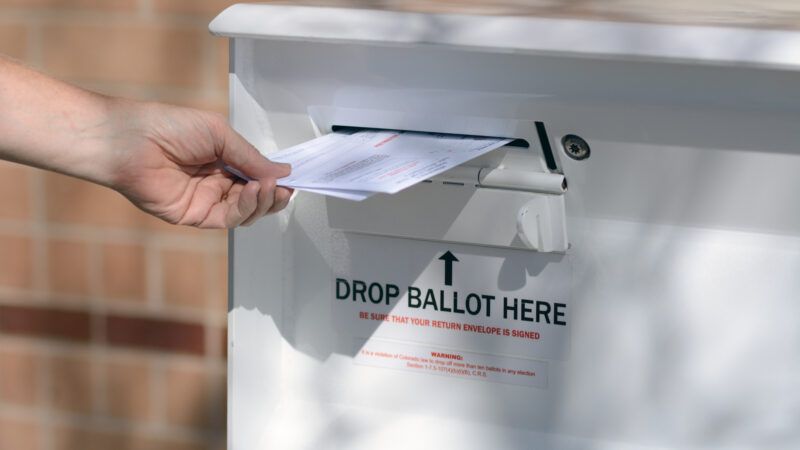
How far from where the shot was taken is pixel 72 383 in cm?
212

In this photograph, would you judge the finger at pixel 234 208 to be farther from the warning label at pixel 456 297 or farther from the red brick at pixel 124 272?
the red brick at pixel 124 272

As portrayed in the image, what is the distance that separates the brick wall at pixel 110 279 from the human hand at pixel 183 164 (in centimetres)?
48

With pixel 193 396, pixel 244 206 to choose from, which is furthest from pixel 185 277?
pixel 244 206

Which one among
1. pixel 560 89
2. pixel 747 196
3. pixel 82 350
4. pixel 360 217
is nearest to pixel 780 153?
pixel 747 196

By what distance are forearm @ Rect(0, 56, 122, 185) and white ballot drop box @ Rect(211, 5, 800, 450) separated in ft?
0.59

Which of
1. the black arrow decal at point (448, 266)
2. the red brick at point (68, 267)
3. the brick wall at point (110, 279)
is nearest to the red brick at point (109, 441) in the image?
the brick wall at point (110, 279)

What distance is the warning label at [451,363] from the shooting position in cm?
137

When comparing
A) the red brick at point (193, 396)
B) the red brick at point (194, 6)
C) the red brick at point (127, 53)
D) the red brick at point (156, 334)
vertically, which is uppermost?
the red brick at point (194, 6)

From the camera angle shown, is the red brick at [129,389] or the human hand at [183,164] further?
the red brick at [129,389]

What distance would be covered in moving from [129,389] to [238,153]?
35.7 inches

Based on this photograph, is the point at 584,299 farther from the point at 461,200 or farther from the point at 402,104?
the point at 402,104

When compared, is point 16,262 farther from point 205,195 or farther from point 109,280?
point 205,195

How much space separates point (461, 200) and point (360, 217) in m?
0.14

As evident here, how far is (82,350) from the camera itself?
211cm
